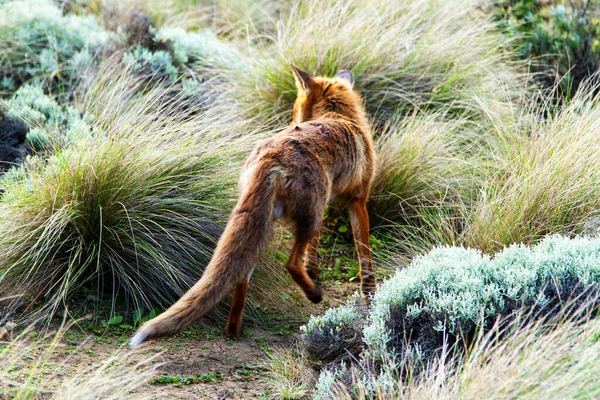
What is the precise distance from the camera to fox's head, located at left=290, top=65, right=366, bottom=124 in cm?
534

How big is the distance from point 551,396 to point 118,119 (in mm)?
4038

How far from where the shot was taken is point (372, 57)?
7191mm

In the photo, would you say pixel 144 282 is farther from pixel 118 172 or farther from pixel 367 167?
pixel 367 167

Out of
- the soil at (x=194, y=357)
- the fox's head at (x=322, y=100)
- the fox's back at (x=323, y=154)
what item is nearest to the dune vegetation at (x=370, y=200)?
the soil at (x=194, y=357)

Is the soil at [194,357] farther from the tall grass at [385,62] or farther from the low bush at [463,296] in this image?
the tall grass at [385,62]

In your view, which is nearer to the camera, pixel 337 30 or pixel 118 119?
pixel 118 119

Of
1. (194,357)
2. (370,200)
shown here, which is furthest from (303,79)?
(194,357)

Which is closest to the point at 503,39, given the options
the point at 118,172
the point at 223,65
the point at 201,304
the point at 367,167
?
the point at 223,65

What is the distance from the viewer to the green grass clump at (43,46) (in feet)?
25.2

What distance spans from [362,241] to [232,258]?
5.68ft

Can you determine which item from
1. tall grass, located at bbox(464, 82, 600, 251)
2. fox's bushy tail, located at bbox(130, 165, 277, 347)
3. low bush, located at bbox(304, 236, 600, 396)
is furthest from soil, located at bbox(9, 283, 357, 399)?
tall grass, located at bbox(464, 82, 600, 251)

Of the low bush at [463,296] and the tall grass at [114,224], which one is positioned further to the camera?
the tall grass at [114,224]

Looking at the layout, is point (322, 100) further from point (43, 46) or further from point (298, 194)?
point (43, 46)

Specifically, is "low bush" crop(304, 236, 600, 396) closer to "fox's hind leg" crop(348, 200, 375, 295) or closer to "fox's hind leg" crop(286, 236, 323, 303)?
"fox's hind leg" crop(286, 236, 323, 303)
